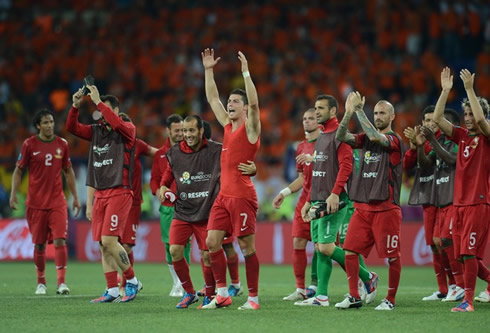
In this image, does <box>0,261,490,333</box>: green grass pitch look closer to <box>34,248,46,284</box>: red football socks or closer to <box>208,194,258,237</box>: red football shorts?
<box>34,248,46,284</box>: red football socks

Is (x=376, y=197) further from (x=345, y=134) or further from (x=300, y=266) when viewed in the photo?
(x=300, y=266)

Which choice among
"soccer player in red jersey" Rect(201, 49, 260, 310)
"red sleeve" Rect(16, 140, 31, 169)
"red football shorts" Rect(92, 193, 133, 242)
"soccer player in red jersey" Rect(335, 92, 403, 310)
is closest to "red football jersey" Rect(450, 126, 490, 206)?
"soccer player in red jersey" Rect(335, 92, 403, 310)

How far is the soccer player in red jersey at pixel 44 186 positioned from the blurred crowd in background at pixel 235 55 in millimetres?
8686

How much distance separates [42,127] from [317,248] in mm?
5024

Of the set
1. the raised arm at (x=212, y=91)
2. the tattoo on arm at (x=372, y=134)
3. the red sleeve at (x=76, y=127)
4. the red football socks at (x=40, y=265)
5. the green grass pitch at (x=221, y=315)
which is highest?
the raised arm at (x=212, y=91)

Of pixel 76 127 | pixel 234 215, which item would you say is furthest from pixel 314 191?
pixel 76 127

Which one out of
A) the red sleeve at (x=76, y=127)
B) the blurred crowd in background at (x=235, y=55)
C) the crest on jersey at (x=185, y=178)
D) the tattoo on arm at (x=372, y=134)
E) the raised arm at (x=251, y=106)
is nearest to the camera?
the raised arm at (x=251, y=106)

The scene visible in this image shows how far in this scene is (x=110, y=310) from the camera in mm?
10375

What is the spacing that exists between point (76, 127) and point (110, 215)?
1307mm

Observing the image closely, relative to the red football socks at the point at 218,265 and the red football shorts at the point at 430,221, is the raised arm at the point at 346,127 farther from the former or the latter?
the red football shorts at the point at 430,221

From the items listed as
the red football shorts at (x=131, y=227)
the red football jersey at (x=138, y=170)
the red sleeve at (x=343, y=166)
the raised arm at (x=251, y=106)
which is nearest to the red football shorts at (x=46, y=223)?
the red football shorts at (x=131, y=227)

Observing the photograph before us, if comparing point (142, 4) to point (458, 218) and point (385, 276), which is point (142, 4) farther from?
point (458, 218)

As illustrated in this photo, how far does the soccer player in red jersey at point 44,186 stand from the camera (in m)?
13.4

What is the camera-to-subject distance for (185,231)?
36.0 ft
